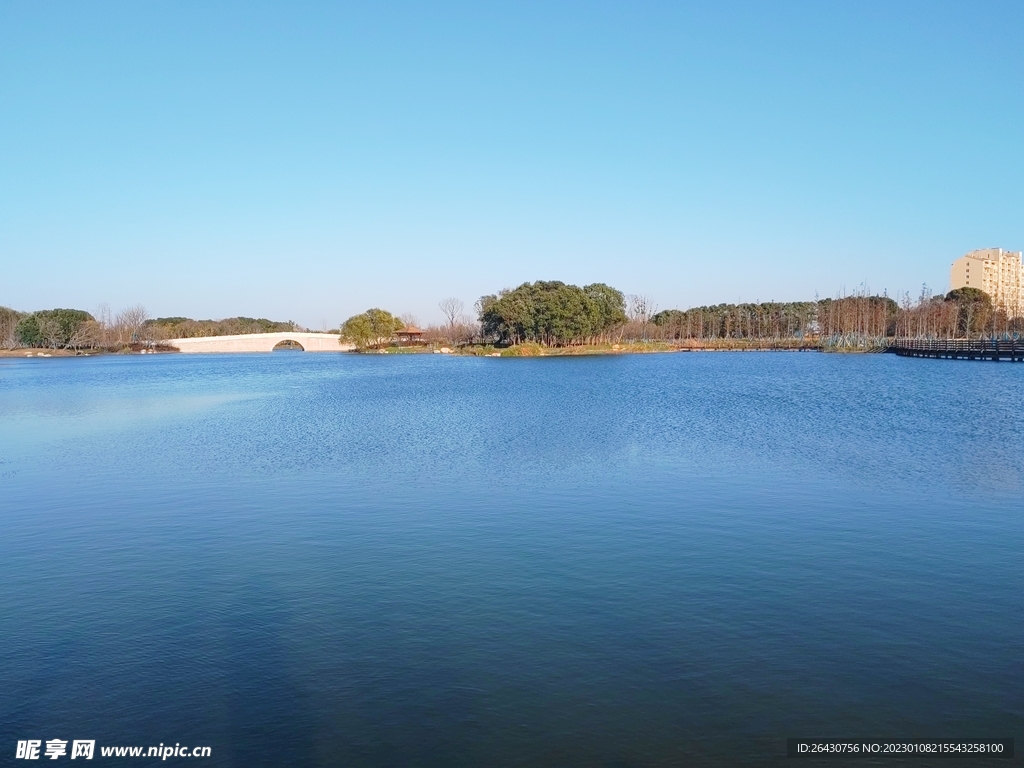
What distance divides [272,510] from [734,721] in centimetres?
786

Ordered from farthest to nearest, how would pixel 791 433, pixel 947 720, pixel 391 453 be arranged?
pixel 791 433
pixel 391 453
pixel 947 720

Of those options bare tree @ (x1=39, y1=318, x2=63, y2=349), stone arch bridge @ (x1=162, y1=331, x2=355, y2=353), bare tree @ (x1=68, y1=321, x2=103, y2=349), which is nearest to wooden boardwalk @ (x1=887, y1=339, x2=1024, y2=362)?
stone arch bridge @ (x1=162, y1=331, x2=355, y2=353)

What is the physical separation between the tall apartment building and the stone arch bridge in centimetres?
9854

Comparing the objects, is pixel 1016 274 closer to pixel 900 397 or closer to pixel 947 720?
pixel 900 397

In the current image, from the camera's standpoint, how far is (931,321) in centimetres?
7819

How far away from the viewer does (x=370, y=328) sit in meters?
92.8

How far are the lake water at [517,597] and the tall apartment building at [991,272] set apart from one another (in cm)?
12609

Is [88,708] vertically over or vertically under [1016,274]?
under

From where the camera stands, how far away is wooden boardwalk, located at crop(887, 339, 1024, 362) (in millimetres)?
50031

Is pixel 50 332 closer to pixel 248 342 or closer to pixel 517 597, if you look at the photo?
pixel 248 342

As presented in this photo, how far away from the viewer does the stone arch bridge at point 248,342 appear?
104188mm

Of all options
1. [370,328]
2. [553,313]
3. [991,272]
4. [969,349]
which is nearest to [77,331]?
[370,328]

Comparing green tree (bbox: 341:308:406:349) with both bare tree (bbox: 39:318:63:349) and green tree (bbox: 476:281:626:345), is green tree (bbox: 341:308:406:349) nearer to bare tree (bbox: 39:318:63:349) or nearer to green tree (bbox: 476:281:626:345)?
green tree (bbox: 476:281:626:345)

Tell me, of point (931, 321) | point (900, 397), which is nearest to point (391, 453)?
point (900, 397)
